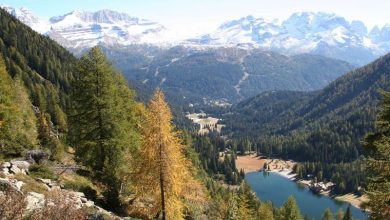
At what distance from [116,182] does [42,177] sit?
696 centimetres

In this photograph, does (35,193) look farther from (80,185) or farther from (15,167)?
(80,185)

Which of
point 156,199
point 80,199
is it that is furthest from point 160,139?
point 80,199

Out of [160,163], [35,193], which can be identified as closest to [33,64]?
[160,163]

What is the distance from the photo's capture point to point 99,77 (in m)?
44.0

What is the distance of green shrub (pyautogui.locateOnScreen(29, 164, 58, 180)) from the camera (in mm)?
39353

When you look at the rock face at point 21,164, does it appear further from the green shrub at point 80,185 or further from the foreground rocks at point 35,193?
the green shrub at point 80,185

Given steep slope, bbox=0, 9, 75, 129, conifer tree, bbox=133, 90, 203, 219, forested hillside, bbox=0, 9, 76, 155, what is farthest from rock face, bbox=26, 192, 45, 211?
steep slope, bbox=0, 9, 75, 129

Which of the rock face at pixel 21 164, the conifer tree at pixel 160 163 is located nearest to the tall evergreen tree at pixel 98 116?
the conifer tree at pixel 160 163

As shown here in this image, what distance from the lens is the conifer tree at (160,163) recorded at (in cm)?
3691

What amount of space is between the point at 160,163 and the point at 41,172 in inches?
458

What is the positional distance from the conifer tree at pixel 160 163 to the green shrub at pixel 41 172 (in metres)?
8.14

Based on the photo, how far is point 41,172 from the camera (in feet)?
131

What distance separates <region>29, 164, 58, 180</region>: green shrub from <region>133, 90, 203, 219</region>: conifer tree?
814 cm

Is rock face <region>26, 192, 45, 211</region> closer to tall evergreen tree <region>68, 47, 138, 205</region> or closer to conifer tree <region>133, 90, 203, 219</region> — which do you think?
conifer tree <region>133, 90, 203, 219</region>
